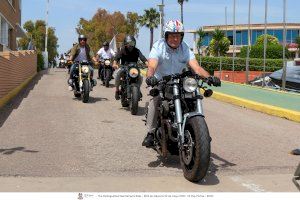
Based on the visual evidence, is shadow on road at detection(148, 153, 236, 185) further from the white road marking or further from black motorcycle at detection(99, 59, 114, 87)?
black motorcycle at detection(99, 59, 114, 87)

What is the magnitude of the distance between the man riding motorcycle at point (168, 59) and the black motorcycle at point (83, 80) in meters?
6.63

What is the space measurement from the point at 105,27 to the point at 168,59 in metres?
66.4

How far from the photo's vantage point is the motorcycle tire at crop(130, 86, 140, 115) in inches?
436

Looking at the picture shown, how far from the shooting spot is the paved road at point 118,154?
5453 millimetres

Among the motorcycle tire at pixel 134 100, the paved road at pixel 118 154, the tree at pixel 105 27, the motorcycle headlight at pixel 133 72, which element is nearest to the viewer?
the paved road at pixel 118 154

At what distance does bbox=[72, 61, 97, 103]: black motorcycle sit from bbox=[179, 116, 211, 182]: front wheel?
303 inches

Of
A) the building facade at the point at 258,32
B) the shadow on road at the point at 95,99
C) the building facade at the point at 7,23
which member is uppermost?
the building facade at the point at 258,32

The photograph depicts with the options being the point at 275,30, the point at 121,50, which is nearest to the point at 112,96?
the point at 121,50

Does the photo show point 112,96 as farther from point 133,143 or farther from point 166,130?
point 166,130

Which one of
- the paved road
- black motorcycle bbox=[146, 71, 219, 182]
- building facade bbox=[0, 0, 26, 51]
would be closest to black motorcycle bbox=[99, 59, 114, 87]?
the paved road

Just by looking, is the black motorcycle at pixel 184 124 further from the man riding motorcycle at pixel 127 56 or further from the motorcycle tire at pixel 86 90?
the motorcycle tire at pixel 86 90

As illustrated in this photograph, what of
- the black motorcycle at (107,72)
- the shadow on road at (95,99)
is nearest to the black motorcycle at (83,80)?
the shadow on road at (95,99)

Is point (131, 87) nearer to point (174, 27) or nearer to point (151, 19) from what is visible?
point (174, 27)

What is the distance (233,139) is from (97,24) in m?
65.1
